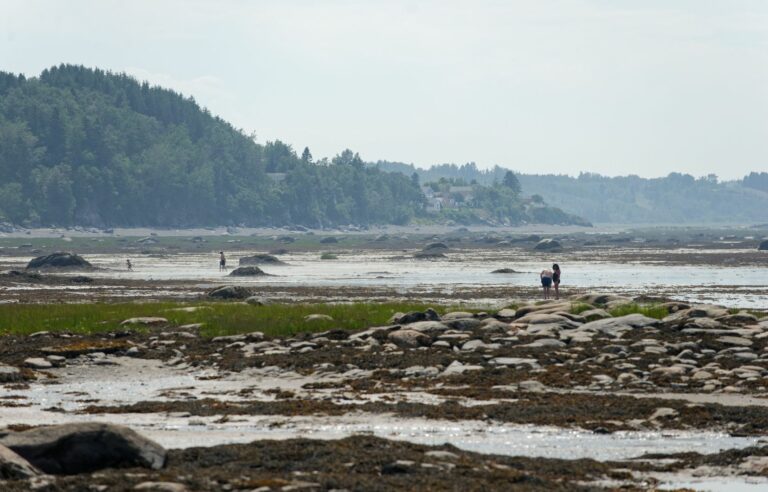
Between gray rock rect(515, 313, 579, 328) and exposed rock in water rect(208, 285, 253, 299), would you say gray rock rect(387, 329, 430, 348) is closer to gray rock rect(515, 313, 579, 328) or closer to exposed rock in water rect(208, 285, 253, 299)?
gray rock rect(515, 313, 579, 328)

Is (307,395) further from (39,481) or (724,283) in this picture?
(724,283)

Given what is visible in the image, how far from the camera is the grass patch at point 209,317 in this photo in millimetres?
32188

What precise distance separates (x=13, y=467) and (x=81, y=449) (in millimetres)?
961

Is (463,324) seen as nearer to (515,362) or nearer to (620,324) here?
(620,324)

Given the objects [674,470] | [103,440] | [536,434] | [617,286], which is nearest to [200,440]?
[103,440]

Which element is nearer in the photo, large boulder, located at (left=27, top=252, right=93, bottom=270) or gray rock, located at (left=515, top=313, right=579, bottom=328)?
gray rock, located at (left=515, top=313, right=579, bottom=328)

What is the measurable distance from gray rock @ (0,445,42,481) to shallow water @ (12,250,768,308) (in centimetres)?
3672

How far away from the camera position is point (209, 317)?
3488 centimetres

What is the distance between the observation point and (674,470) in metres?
15.4

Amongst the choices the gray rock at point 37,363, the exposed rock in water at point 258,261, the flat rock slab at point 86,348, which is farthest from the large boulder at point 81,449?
the exposed rock in water at point 258,261

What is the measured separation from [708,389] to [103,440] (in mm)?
11987

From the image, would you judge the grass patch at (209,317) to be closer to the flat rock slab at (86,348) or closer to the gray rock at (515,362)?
the flat rock slab at (86,348)

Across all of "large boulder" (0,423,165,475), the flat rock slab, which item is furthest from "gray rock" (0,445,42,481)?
the flat rock slab

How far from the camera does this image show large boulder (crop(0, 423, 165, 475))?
14.4 meters
